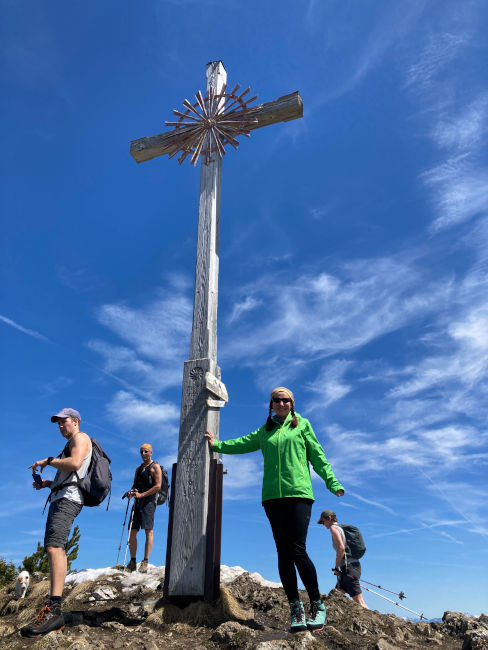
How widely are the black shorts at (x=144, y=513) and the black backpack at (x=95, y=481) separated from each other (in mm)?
4229

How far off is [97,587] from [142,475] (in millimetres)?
2414

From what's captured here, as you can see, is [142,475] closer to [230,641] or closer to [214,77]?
[230,641]

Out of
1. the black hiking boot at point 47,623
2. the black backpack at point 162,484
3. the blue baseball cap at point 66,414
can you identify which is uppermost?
the black backpack at point 162,484

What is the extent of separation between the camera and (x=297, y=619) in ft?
16.8

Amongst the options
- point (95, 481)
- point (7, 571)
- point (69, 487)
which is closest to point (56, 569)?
point (69, 487)

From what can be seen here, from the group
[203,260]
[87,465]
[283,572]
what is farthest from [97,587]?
[203,260]

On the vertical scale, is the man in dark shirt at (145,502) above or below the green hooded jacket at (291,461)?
above

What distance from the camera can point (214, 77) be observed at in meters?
8.75

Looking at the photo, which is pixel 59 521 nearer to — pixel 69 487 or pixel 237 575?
pixel 69 487

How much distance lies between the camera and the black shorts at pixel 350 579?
8305mm

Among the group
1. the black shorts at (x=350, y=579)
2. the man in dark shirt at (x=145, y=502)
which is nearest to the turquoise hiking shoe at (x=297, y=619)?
the black shorts at (x=350, y=579)

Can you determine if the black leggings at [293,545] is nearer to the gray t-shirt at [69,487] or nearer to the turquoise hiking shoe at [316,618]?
the turquoise hiking shoe at [316,618]

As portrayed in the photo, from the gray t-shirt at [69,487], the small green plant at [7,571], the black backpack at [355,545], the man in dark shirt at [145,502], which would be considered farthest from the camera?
the small green plant at [7,571]

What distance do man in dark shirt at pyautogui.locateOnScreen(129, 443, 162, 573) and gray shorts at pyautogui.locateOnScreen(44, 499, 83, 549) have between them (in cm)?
427
